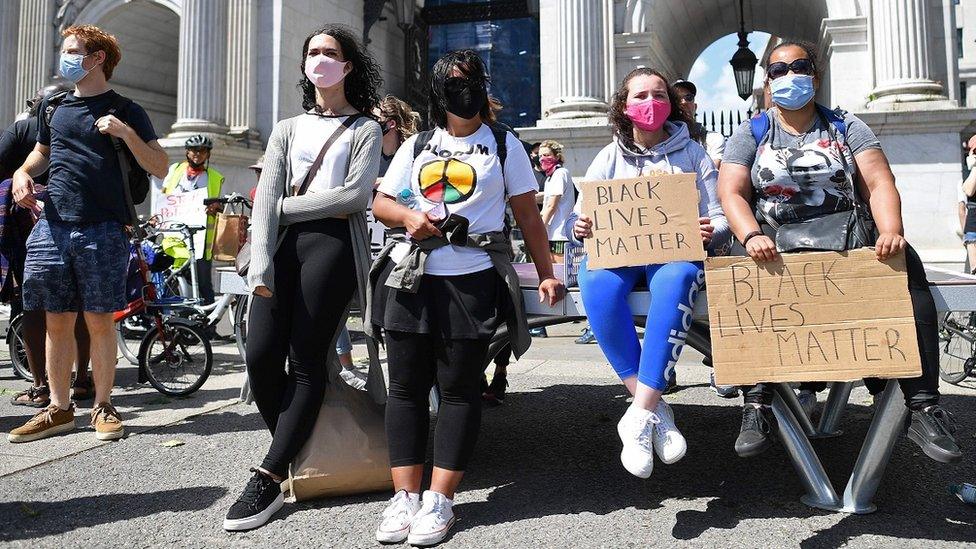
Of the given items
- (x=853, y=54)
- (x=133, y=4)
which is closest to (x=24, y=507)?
(x=853, y=54)

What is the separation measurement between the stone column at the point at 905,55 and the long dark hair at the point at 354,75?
33.3 feet

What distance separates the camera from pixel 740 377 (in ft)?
9.42

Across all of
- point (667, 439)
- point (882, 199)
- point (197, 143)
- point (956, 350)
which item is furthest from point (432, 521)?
point (197, 143)

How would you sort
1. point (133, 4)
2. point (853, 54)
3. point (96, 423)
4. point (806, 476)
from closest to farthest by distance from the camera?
point (806, 476)
point (96, 423)
point (853, 54)
point (133, 4)

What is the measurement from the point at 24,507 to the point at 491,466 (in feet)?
6.84

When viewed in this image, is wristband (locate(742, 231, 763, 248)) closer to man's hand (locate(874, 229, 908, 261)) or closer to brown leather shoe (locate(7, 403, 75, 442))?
man's hand (locate(874, 229, 908, 261))

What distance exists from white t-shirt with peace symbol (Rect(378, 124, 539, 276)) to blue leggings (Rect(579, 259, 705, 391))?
19.7 inches

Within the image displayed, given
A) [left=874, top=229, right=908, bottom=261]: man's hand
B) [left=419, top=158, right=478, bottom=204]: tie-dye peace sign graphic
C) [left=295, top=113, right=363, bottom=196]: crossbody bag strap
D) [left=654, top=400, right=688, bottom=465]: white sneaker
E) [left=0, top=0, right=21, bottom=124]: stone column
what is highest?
[left=0, top=0, right=21, bottom=124]: stone column

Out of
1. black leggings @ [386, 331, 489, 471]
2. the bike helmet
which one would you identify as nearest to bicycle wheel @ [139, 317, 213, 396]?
the bike helmet

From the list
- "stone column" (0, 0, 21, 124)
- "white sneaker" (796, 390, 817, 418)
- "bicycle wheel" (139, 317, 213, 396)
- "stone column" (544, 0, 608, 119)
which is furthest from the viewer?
"stone column" (0, 0, 21, 124)

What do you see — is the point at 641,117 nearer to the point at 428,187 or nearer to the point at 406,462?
the point at 428,187

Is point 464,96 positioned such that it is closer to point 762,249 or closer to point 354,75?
point 354,75

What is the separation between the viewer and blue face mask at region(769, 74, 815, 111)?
320 cm

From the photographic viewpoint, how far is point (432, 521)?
280 centimetres
